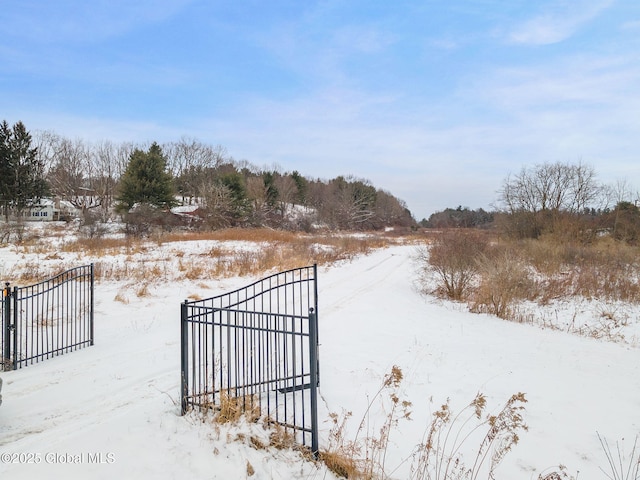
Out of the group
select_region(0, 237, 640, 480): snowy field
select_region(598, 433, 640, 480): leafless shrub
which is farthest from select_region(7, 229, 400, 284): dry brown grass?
select_region(598, 433, 640, 480): leafless shrub

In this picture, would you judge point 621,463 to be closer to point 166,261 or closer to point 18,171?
point 166,261

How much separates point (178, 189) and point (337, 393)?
63194 millimetres

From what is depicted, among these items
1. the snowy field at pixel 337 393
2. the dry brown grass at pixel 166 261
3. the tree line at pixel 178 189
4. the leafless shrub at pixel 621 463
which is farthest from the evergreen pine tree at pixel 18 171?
the leafless shrub at pixel 621 463

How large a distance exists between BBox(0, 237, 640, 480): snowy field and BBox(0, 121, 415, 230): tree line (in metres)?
27.9

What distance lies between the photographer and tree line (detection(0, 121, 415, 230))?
3647 centimetres

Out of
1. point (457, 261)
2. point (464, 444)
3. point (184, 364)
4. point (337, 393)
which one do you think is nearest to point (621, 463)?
point (464, 444)

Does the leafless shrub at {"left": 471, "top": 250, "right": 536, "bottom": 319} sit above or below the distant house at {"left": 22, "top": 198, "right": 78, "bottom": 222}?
below

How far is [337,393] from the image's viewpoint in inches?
204

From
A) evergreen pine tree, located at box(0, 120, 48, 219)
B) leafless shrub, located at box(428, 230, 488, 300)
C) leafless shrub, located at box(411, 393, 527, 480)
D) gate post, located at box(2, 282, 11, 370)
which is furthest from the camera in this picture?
evergreen pine tree, located at box(0, 120, 48, 219)

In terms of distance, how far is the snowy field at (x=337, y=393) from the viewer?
3562 mm

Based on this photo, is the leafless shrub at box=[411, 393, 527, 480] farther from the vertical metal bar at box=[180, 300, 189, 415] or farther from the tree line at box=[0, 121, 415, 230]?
the tree line at box=[0, 121, 415, 230]

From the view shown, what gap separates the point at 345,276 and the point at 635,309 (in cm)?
963

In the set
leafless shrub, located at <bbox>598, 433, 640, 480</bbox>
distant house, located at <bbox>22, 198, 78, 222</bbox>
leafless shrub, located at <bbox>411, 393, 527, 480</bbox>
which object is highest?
distant house, located at <bbox>22, 198, 78, 222</bbox>

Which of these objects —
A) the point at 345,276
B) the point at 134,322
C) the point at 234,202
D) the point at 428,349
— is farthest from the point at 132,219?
the point at 428,349
